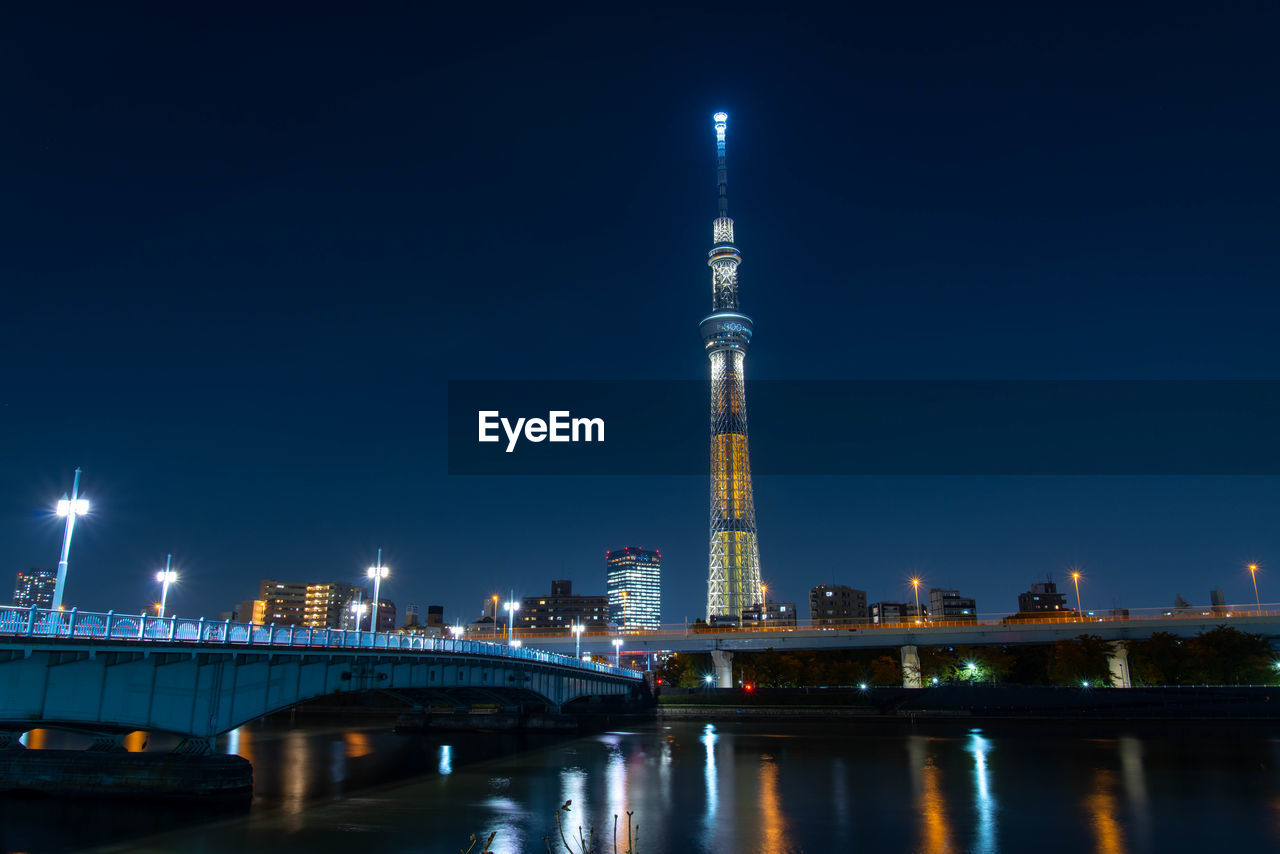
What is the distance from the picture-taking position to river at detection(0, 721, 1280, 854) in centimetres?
3491

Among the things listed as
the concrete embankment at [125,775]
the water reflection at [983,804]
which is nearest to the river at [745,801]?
the water reflection at [983,804]

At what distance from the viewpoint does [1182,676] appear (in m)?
110

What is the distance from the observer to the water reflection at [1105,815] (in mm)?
34000

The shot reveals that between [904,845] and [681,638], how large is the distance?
9560 cm

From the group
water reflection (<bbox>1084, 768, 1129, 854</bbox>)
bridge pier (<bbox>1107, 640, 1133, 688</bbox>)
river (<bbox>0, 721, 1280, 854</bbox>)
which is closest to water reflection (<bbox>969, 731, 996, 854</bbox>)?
river (<bbox>0, 721, 1280, 854</bbox>)

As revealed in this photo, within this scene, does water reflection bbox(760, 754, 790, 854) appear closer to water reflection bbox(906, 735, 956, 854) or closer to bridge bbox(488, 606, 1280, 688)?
water reflection bbox(906, 735, 956, 854)

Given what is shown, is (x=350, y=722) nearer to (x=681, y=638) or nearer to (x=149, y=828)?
(x=681, y=638)

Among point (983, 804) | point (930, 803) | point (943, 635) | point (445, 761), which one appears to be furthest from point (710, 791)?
point (943, 635)

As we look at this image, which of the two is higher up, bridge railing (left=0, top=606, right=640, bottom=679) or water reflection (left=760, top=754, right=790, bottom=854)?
bridge railing (left=0, top=606, right=640, bottom=679)

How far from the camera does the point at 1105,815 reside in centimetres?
3997

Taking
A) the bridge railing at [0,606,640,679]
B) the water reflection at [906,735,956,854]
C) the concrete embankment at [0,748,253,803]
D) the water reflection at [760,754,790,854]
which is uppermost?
the bridge railing at [0,606,640,679]

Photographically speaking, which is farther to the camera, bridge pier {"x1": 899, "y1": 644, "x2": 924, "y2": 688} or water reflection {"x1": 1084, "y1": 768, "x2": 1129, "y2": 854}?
bridge pier {"x1": 899, "y1": 644, "x2": 924, "y2": 688}

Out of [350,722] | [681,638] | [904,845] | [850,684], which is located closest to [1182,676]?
[850,684]

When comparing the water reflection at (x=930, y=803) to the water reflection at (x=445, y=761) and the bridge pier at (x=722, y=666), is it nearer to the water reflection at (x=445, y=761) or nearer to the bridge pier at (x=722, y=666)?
the water reflection at (x=445, y=761)
